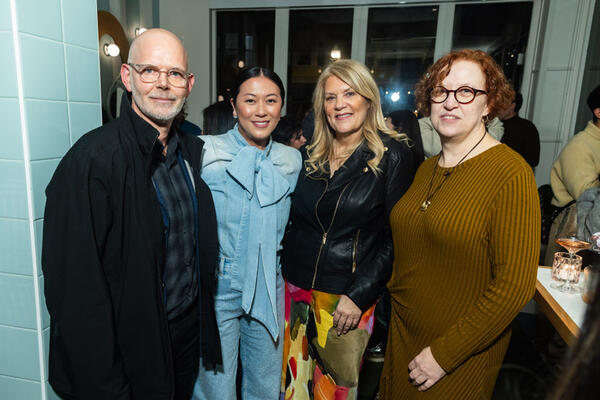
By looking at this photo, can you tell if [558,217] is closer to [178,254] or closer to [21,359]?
[178,254]

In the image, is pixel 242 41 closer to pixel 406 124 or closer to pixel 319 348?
pixel 406 124

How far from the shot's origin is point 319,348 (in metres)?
1.56

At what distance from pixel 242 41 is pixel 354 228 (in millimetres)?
4512

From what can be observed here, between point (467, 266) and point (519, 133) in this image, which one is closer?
point (467, 266)

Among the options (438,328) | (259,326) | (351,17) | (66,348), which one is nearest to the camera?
(66,348)

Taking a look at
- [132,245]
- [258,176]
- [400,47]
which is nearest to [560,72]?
[400,47]

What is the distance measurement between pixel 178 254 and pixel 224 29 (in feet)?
15.4

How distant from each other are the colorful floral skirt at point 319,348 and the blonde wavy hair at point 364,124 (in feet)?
1.84

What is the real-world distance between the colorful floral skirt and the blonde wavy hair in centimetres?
56

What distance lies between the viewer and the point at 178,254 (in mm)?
1316

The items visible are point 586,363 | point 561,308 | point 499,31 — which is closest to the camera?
point 586,363

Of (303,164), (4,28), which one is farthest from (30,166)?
A: (303,164)

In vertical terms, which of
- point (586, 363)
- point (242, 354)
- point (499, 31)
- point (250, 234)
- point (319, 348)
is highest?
point (499, 31)

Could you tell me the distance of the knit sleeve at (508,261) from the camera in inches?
42.0
